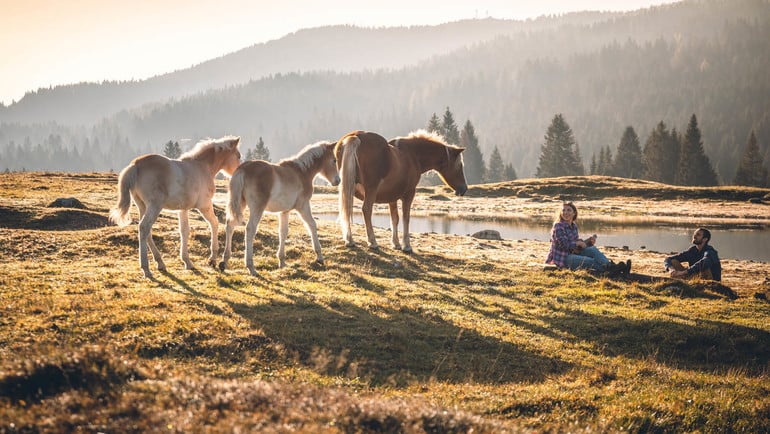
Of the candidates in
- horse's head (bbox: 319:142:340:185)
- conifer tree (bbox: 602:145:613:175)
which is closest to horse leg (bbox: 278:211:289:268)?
horse's head (bbox: 319:142:340:185)

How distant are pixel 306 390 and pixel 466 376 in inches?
133

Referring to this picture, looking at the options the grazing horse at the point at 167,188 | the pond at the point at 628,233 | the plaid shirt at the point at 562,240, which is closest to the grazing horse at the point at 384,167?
the grazing horse at the point at 167,188

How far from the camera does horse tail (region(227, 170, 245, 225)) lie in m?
12.1

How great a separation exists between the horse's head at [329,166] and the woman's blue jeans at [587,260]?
23.6 feet

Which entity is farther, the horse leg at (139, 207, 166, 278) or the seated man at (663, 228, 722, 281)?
the seated man at (663, 228, 722, 281)

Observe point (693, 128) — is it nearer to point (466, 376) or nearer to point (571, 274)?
point (571, 274)

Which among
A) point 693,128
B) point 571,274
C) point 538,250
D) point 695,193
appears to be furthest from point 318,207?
point 693,128

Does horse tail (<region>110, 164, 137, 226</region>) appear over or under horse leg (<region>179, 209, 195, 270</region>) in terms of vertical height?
over

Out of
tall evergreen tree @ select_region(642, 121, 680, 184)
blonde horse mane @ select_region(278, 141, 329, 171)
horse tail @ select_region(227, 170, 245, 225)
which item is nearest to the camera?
horse tail @ select_region(227, 170, 245, 225)

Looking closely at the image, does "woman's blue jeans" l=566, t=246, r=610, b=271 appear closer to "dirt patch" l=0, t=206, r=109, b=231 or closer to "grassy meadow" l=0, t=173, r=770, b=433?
"grassy meadow" l=0, t=173, r=770, b=433

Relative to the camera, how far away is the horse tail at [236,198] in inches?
476

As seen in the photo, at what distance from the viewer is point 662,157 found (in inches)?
4023

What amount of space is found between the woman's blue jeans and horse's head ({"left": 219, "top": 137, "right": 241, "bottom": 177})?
977 cm

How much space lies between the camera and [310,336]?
833 cm
